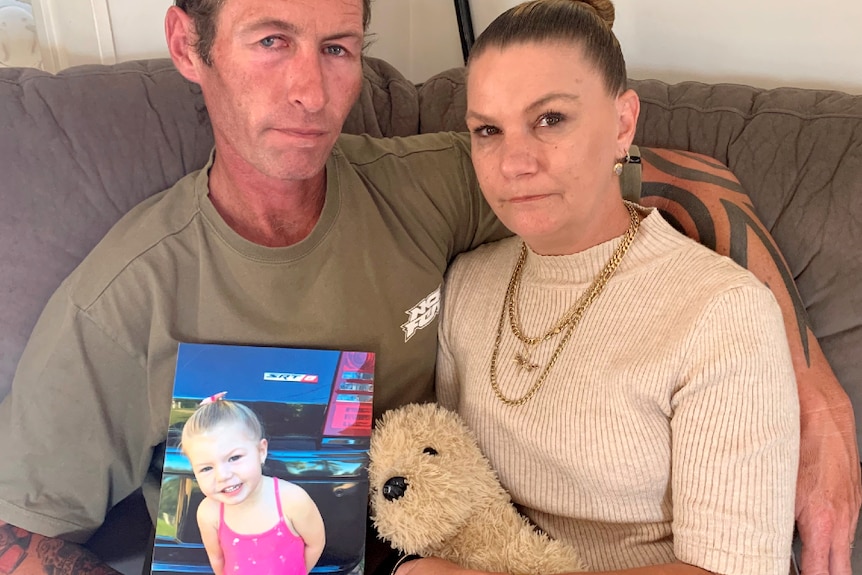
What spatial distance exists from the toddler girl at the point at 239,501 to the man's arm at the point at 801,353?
73cm

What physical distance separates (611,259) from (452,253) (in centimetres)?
32

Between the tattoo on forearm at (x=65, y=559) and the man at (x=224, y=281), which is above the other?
the man at (x=224, y=281)

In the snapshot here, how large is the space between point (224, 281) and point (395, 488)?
387mm

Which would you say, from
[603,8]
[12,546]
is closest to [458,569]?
[12,546]

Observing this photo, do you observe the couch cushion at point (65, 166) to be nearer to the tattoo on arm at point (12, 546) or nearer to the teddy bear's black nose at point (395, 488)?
the tattoo on arm at point (12, 546)

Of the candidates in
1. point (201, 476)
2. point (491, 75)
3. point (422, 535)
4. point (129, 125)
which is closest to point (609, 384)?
point (422, 535)

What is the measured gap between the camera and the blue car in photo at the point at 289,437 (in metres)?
0.92

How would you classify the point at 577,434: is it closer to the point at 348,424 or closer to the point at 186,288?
the point at 348,424

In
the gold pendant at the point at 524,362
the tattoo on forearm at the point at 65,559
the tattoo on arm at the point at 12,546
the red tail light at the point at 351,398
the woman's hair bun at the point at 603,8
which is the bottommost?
the tattoo on forearm at the point at 65,559

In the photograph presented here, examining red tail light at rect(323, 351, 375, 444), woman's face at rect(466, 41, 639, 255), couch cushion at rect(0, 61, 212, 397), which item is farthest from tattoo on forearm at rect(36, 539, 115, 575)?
woman's face at rect(466, 41, 639, 255)

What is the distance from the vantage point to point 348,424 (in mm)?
957

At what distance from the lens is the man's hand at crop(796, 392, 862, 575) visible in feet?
3.07

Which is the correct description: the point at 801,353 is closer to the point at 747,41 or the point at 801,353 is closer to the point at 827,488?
the point at 827,488

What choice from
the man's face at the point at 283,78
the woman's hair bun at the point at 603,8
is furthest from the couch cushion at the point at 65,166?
the woman's hair bun at the point at 603,8
